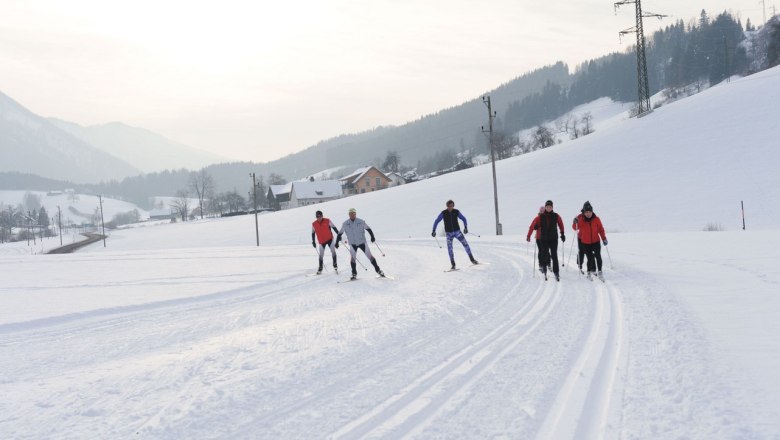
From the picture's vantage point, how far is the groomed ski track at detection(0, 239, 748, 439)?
4.35 m

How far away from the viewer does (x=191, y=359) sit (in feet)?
21.3

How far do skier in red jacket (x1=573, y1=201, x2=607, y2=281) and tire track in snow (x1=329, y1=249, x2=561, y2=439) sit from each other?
4868 mm

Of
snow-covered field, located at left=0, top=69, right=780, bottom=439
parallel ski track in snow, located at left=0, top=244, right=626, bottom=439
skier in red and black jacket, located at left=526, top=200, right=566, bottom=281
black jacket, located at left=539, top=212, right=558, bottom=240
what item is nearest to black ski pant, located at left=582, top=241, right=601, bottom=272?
snow-covered field, located at left=0, top=69, right=780, bottom=439

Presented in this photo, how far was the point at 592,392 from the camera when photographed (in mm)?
4844

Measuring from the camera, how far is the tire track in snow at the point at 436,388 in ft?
13.9

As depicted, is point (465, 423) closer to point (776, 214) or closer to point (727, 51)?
point (776, 214)

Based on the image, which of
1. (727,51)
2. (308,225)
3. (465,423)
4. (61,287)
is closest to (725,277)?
(465,423)

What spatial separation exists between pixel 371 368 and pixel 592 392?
233 centimetres

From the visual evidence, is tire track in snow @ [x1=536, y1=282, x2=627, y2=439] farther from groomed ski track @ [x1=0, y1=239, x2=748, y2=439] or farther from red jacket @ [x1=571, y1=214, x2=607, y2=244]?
red jacket @ [x1=571, y1=214, x2=607, y2=244]

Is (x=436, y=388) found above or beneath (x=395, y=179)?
beneath

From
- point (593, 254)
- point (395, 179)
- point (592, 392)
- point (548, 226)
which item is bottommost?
point (592, 392)

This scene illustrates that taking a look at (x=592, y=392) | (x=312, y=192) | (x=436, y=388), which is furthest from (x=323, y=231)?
(x=312, y=192)

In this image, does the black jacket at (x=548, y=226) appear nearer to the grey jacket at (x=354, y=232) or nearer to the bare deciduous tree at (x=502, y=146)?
the grey jacket at (x=354, y=232)

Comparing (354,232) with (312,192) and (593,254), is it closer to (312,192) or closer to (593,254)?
(593,254)
